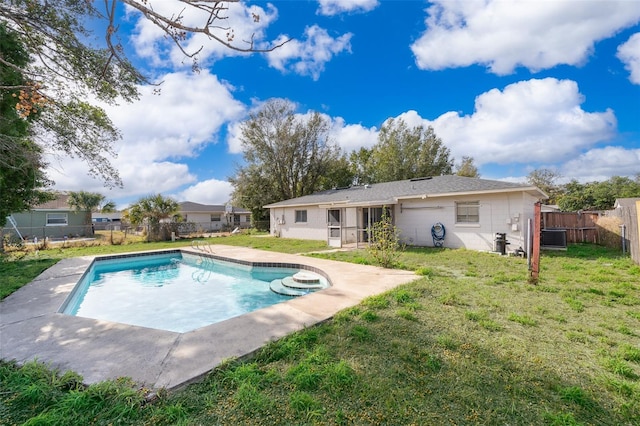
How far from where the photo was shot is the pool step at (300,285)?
742 cm

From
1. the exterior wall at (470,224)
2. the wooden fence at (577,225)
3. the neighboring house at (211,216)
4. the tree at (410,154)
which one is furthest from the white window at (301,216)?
the tree at (410,154)

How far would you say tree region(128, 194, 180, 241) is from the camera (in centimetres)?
1887

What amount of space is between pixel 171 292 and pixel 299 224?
1179cm

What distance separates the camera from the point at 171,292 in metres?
8.37

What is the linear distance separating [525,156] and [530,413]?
48876 millimetres

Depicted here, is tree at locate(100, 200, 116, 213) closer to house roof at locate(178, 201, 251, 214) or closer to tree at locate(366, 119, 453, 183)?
house roof at locate(178, 201, 251, 214)

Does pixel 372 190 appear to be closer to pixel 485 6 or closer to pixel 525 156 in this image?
pixel 485 6

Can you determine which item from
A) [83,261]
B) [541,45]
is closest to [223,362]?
[83,261]

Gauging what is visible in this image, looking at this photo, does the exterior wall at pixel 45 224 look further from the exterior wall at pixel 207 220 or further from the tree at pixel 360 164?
the tree at pixel 360 164

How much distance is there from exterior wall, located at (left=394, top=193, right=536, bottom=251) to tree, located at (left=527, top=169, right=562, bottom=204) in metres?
33.3

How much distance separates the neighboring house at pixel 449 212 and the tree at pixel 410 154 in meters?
13.6

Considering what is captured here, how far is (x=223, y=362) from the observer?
308cm

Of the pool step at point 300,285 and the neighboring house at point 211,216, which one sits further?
the neighboring house at point 211,216

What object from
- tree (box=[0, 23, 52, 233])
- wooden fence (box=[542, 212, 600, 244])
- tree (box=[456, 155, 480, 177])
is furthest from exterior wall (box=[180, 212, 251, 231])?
wooden fence (box=[542, 212, 600, 244])
